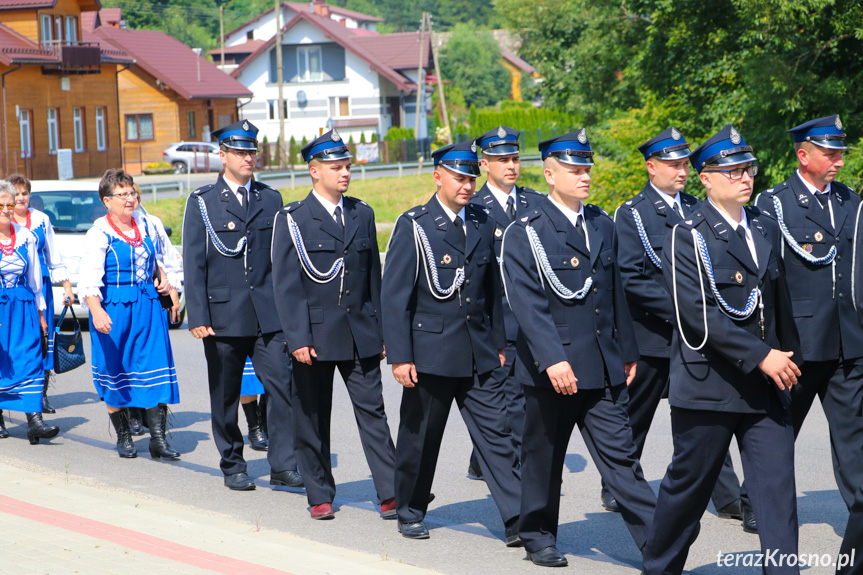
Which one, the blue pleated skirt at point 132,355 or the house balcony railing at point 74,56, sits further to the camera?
the house balcony railing at point 74,56

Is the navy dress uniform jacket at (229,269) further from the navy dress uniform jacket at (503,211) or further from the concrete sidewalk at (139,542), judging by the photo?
the navy dress uniform jacket at (503,211)

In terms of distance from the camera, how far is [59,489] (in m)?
7.50

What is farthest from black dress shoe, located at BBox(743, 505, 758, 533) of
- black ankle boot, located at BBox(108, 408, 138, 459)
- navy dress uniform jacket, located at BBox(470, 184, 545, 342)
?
black ankle boot, located at BBox(108, 408, 138, 459)

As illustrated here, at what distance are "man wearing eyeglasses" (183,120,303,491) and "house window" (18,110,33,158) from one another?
3995 centimetres

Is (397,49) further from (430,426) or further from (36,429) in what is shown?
(430,426)

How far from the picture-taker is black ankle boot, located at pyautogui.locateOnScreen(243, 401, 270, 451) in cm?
898

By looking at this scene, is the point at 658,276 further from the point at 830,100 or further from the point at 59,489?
the point at 830,100

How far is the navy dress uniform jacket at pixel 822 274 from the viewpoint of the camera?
611 cm

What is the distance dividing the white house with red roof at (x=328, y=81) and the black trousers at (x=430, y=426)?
67919 mm

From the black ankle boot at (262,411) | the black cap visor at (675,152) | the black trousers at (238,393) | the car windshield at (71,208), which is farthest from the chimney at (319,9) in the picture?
the black cap visor at (675,152)

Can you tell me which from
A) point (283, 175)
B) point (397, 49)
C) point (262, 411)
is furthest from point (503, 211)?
point (397, 49)

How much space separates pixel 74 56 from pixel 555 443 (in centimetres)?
4574

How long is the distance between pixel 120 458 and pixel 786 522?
17.7ft

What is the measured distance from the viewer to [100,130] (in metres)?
52.6
